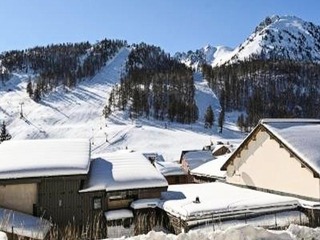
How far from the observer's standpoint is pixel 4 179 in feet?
59.3

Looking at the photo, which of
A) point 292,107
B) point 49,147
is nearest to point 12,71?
point 292,107

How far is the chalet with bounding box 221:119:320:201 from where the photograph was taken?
17844mm

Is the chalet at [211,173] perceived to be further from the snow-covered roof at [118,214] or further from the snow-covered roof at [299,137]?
the snow-covered roof at [118,214]

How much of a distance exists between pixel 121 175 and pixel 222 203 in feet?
19.4

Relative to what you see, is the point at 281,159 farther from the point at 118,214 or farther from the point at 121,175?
the point at 118,214

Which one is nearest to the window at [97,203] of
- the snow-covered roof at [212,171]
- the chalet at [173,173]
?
the snow-covered roof at [212,171]

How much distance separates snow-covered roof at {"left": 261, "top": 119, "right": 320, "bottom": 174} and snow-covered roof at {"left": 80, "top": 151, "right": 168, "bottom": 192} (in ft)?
21.6

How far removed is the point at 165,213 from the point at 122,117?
91.0 metres

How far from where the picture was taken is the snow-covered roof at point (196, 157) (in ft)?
139

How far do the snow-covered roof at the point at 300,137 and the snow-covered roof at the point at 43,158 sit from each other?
1010 cm

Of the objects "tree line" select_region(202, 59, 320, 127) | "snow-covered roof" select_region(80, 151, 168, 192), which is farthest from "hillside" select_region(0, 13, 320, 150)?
"snow-covered roof" select_region(80, 151, 168, 192)

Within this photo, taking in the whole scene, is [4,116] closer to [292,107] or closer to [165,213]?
[292,107]

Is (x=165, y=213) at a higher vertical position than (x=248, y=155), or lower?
lower

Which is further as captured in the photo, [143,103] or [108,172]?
[143,103]
